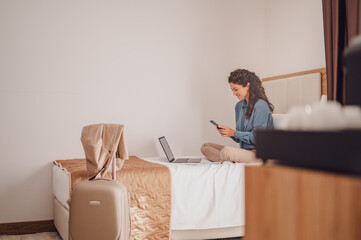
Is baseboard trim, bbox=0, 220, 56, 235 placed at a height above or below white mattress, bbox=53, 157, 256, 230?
below

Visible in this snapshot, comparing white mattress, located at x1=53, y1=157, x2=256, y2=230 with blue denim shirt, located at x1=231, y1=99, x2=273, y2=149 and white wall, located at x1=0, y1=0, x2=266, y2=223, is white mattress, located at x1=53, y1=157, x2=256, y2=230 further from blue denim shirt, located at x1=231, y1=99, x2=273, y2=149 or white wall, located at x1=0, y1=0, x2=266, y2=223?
white wall, located at x1=0, y1=0, x2=266, y2=223

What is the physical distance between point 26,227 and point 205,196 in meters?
1.92

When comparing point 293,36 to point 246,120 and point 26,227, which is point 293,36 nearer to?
point 246,120

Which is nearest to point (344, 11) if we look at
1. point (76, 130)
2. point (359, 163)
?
point (76, 130)

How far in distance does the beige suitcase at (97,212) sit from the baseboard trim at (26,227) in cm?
162

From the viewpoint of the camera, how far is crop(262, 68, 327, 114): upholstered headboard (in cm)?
376

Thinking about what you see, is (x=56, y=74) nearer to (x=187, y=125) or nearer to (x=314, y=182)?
(x=187, y=125)

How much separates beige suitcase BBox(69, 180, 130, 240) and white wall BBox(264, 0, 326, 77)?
2.47 metres

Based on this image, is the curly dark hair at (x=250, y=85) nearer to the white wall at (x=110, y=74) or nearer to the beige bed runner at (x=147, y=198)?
the white wall at (x=110, y=74)

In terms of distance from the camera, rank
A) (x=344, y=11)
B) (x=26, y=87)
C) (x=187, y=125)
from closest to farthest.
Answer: (x=344, y=11)
(x=26, y=87)
(x=187, y=125)

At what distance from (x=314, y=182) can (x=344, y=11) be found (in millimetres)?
3028

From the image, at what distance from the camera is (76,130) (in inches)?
162

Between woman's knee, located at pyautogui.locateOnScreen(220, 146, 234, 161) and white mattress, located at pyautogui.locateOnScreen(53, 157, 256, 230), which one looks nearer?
white mattress, located at pyautogui.locateOnScreen(53, 157, 256, 230)

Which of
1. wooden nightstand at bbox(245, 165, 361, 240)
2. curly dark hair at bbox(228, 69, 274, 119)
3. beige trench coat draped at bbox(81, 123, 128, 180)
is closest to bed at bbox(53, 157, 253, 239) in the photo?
beige trench coat draped at bbox(81, 123, 128, 180)
